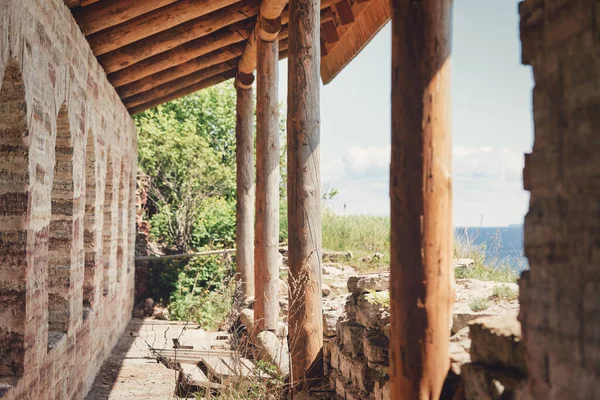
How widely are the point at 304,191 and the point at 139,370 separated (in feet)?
10.8

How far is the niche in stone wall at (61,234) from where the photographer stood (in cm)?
505

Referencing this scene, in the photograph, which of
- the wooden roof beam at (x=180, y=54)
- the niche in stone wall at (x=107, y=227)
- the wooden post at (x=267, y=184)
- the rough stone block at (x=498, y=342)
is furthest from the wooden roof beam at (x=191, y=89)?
the rough stone block at (x=498, y=342)

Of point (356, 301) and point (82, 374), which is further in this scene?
point (82, 374)

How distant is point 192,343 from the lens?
7738 mm

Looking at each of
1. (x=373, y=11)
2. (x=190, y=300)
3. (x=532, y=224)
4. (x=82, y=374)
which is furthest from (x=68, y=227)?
(x=190, y=300)

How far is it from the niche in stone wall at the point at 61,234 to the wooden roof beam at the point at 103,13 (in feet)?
3.64

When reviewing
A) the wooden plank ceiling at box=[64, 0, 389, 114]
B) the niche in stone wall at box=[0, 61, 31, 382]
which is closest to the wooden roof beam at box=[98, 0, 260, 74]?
the wooden plank ceiling at box=[64, 0, 389, 114]

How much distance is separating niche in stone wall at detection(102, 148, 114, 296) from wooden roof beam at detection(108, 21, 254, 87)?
1.01 metres

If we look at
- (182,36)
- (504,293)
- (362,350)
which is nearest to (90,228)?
(182,36)

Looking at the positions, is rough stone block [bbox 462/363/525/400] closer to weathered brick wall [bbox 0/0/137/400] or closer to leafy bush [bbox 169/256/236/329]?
weathered brick wall [bbox 0/0/137/400]

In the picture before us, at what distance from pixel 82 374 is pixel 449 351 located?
4326 mm

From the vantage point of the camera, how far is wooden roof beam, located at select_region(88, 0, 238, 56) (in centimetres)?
629

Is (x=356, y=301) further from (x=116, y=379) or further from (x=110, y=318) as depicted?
(x=110, y=318)

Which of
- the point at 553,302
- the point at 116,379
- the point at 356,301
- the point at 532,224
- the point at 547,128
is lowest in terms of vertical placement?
the point at 116,379
